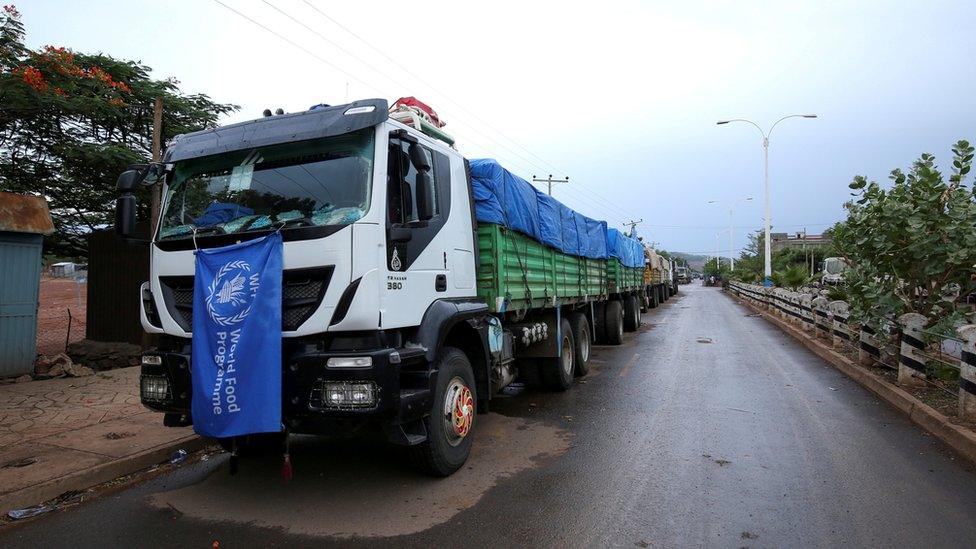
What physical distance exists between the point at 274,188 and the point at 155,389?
1769 mm

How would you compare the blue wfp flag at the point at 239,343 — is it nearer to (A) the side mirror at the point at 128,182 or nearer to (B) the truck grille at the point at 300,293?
(B) the truck grille at the point at 300,293

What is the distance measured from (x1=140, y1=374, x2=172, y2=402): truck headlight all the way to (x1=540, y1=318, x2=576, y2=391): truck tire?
196 inches

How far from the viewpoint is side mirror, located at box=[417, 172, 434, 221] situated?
13.9 ft

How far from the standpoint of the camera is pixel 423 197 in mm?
4250

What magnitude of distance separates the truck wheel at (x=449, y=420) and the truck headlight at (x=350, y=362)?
792mm

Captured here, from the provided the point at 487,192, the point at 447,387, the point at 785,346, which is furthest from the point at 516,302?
the point at 785,346

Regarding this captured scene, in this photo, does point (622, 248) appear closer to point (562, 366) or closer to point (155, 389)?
point (562, 366)

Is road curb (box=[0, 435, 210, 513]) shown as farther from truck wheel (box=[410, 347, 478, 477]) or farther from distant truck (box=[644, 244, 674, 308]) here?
distant truck (box=[644, 244, 674, 308])

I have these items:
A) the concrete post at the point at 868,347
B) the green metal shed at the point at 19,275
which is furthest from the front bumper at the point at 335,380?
the concrete post at the point at 868,347

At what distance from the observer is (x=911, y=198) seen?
7.48m

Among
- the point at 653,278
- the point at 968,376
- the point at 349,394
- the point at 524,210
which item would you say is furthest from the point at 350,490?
the point at 653,278

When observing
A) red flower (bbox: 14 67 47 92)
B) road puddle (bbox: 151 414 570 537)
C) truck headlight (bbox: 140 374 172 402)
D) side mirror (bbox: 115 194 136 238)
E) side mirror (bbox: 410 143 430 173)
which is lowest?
road puddle (bbox: 151 414 570 537)

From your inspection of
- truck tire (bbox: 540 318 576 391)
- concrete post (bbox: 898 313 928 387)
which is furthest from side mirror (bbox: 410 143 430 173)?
concrete post (bbox: 898 313 928 387)

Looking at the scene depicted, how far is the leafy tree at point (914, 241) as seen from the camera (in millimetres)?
7055
